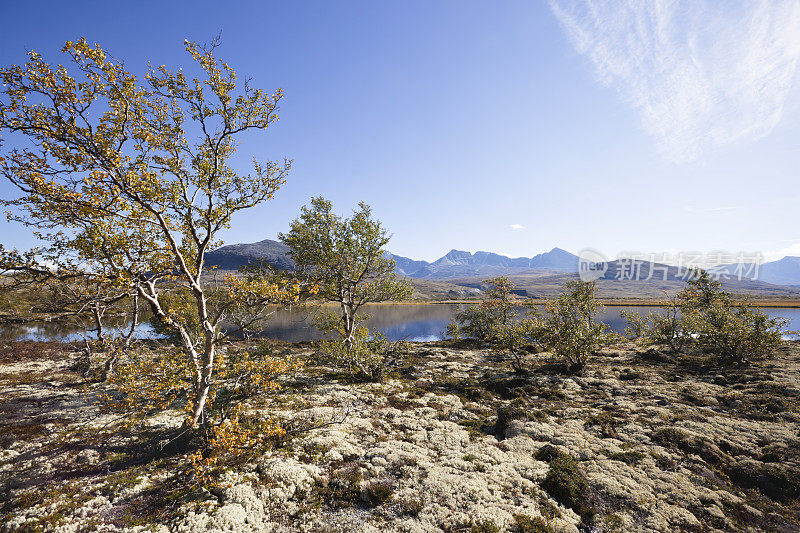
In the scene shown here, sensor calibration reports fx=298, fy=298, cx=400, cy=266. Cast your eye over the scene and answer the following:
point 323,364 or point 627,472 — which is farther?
point 323,364

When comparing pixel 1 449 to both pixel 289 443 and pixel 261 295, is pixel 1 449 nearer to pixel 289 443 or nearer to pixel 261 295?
pixel 289 443

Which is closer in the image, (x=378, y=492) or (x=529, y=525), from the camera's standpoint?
(x=529, y=525)

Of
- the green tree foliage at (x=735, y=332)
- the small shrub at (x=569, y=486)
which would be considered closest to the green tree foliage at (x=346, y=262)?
the small shrub at (x=569, y=486)

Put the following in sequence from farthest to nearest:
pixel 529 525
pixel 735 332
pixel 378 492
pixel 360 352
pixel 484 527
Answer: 1. pixel 735 332
2. pixel 360 352
3. pixel 378 492
4. pixel 529 525
5. pixel 484 527

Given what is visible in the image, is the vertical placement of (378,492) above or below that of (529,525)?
below

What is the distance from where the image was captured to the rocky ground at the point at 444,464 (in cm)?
978

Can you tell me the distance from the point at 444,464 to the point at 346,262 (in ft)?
58.8

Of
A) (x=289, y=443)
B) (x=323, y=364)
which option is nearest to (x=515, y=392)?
(x=289, y=443)

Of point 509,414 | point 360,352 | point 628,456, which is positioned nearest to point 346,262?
point 360,352

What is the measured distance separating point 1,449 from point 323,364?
68.8 feet

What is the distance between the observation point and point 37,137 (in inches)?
344

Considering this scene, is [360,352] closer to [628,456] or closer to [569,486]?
[569,486]

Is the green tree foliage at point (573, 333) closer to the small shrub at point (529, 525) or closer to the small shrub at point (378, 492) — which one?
the small shrub at point (529, 525)

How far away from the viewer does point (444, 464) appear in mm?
13086
